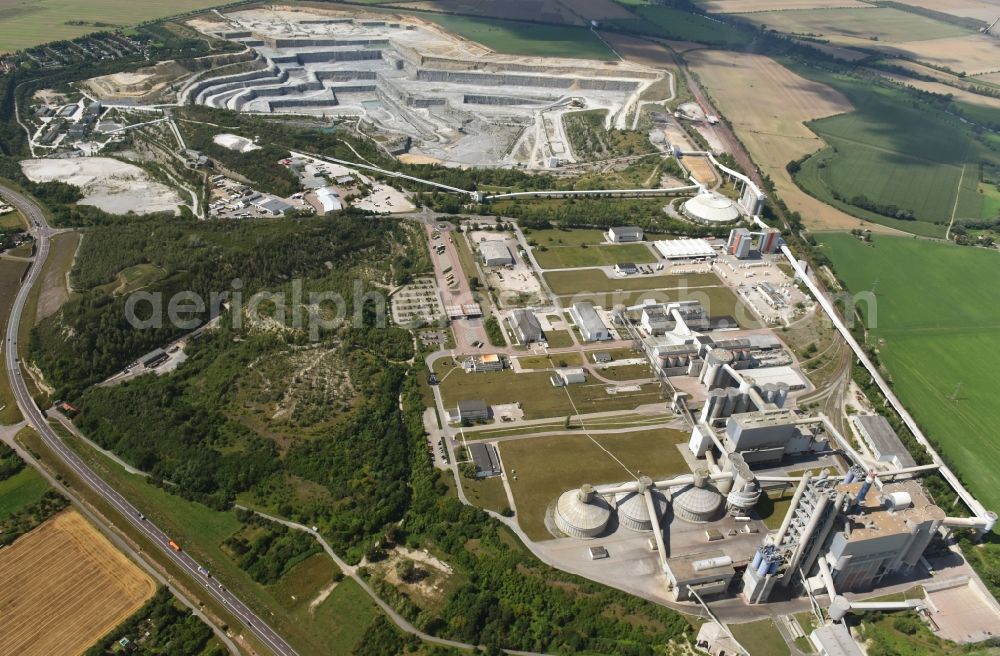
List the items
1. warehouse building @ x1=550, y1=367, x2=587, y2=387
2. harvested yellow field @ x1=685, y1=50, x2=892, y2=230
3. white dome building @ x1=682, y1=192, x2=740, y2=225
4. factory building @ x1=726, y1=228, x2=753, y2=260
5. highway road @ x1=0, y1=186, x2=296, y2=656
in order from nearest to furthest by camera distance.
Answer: highway road @ x1=0, y1=186, x2=296, y2=656, warehouse building @ x1=550, y1=367, x2=587, y2=387, factory building @ x1=726, y1=228, x2=753, y2=260, white dome building @ x1=682, y1=192, x2=740, y2=225, harvested yellow field @ x1=685, y1=50, x2=892, y2=230

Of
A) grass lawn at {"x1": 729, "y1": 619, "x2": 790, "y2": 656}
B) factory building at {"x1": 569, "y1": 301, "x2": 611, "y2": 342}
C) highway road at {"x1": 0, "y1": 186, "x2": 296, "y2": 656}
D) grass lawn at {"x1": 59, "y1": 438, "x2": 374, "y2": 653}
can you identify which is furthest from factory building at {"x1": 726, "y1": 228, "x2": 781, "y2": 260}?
highway road at {"x1": 0, "y1": 186, "x2": 296, "y2": 656}

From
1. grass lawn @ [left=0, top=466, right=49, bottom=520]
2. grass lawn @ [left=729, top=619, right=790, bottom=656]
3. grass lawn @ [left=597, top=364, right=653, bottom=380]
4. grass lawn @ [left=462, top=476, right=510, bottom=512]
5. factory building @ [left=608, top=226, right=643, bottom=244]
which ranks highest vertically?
factory building @ [left=608, top=226, right=643, bottom=244]

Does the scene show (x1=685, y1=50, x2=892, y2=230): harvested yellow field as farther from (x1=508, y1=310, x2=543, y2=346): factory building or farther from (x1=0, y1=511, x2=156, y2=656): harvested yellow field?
(x1=0, y1=511, x2=156, y2=656): harvested yellow field

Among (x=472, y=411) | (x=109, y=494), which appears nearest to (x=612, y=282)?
(x=472, y=411)

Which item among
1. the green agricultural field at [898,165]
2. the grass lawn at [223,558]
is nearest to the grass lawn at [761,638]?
the grass lawn at [223,558]

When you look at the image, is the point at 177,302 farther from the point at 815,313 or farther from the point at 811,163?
the point at 811,163

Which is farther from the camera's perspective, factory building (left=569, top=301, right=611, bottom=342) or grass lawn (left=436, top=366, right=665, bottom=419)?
factory building (left=569, top=301, right=611, bottom=342)
